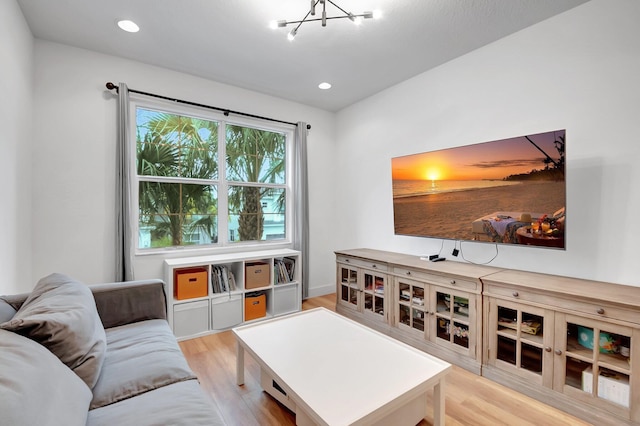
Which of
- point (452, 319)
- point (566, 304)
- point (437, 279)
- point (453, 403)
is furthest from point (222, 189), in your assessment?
point (566, 304)

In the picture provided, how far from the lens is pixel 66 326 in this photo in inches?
48.4

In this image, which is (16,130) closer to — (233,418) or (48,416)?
(48,416)

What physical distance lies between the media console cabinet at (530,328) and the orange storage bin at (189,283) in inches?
70.2

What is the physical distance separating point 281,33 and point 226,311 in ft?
8.68

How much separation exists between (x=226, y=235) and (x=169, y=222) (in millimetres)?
622

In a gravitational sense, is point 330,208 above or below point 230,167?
below

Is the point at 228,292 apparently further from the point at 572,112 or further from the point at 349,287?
the point at 572,112

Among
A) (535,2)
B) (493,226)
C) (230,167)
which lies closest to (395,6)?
(535,2)

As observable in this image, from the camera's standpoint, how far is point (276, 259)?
3.50m

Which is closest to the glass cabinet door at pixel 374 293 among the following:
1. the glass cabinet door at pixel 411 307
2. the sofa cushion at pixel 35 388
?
the glass cabinet door at pixel 411 307

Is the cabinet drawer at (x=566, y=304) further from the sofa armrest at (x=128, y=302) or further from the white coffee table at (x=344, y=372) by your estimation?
the sofa armrest at (x=128, y=302)

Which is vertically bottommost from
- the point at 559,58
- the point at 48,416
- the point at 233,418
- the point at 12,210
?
the point at 233,418

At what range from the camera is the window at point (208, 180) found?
3035 mm

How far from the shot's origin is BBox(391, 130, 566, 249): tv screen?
2000 millimetres
